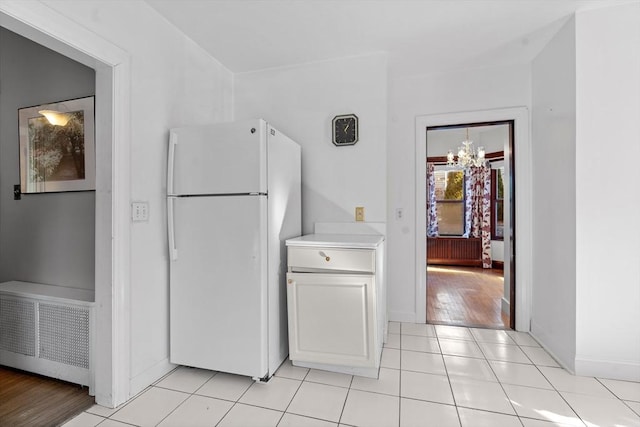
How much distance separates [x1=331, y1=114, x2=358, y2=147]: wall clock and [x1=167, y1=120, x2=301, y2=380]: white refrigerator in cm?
69

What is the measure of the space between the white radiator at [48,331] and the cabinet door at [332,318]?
4.15 feet

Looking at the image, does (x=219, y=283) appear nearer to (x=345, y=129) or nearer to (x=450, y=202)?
(x=345, y=129)

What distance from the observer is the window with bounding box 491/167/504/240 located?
237 inches

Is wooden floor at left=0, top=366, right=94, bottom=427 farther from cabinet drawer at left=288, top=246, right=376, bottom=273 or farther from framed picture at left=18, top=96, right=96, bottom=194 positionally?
cabinet drawer at left=288, top=246, right=376, bottom=273

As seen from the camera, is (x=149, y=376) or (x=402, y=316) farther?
(x=402, y=316)

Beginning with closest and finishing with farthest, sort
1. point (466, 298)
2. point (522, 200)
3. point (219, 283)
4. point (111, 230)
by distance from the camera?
point (111, 230) → point (219, 283) → point (522, 200) → point (466, 298)

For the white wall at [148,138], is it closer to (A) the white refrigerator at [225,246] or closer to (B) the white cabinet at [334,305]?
(A) the white refrigerator at [225,246]

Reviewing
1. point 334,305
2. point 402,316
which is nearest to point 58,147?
point 334,305

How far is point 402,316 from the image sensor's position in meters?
3.12

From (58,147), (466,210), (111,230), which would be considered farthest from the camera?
(466,210)

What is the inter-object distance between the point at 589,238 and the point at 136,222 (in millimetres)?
2926

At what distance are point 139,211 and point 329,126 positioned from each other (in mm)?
1623

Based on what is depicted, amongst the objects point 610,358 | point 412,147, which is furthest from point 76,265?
point 610,358

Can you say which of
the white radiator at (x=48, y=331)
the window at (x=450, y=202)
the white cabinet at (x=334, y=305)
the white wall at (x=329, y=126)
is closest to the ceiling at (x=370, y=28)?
the white wall at (x=329, y=126)
